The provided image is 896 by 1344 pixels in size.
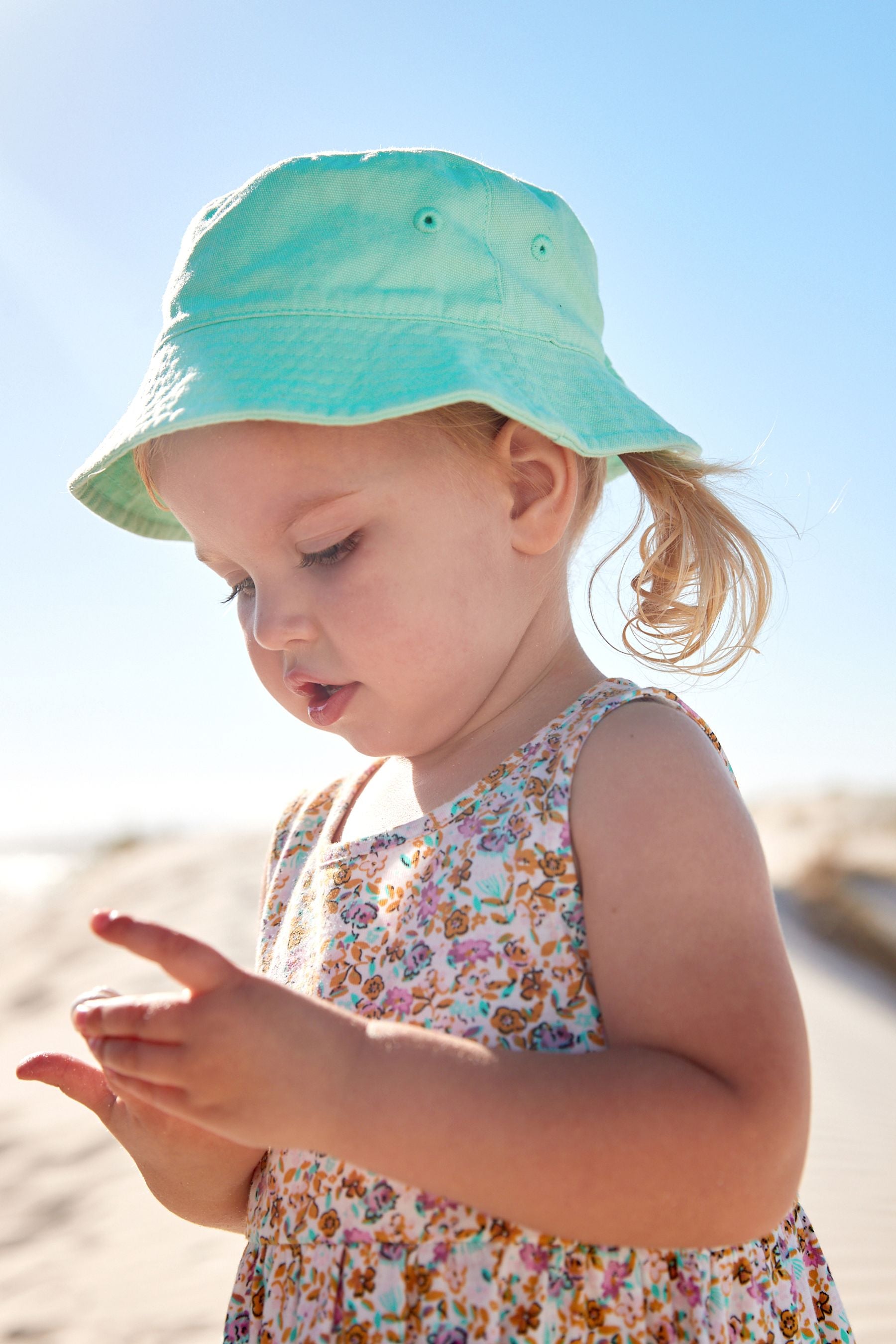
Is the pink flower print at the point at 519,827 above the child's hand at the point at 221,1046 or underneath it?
above

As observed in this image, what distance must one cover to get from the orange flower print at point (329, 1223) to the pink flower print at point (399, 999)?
0.29 metres

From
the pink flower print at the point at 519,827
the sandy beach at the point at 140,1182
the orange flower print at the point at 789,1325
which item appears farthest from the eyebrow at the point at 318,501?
the sandy beach at the point at 140,1182

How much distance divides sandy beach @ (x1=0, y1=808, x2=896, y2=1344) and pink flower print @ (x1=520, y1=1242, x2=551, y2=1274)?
86.1 inches

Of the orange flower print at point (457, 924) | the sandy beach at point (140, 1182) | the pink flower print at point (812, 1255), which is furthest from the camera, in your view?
the sandy beach at point (140, 1182)

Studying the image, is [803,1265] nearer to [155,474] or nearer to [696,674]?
[696,674]

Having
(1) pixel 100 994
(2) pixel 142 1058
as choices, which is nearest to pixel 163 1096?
(2) pixel 142 1058

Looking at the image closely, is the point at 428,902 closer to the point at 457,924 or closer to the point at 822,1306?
the point at 457,924

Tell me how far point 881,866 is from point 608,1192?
13.9m

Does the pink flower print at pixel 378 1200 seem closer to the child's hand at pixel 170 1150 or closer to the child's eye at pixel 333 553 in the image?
the child's hand at pixel 170 1150

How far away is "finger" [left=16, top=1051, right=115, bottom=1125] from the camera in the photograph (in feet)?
6.18

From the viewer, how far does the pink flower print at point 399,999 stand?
1.57m

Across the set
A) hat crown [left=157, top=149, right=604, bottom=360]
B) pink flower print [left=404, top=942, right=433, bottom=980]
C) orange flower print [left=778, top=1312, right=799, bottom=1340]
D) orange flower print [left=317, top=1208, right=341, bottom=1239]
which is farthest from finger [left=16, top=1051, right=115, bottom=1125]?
hat crown [left=157, top=149, right=604, bottom=360]

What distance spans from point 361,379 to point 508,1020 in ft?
3.20

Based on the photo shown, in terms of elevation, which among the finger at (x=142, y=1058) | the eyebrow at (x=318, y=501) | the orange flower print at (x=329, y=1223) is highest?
the eyebrow at (x=318, y=501)
